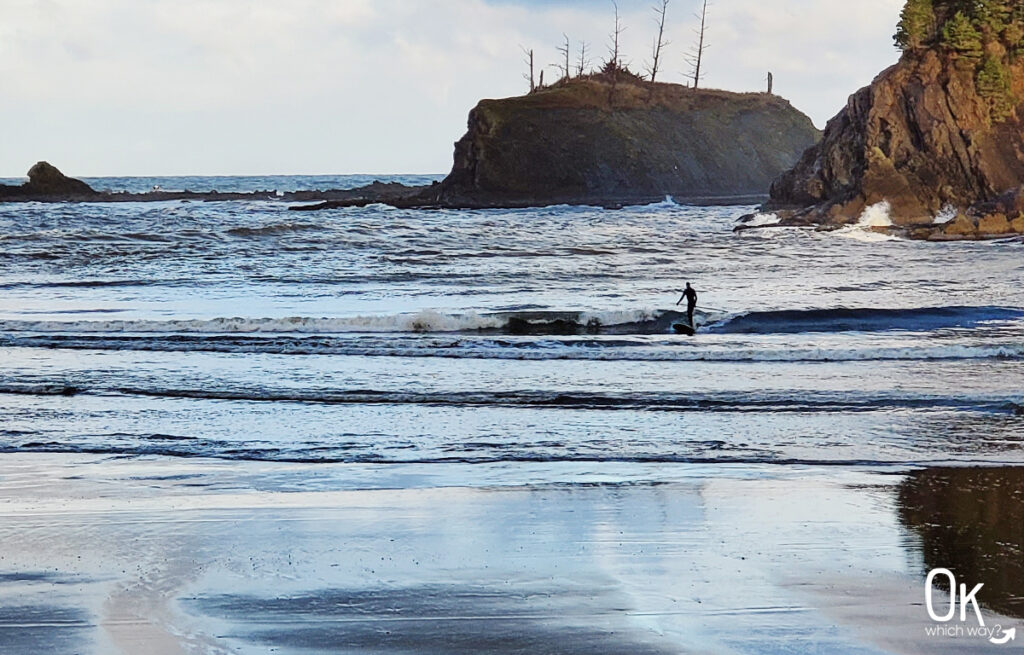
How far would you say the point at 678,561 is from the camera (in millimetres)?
7297

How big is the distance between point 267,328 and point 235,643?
51.9 feet

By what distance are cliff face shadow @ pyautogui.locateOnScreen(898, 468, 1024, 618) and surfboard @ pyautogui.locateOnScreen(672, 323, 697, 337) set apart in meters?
11.4

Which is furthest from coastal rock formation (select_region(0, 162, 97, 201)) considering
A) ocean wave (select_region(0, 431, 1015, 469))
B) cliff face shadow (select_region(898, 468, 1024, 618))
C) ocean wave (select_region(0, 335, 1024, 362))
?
cliff face shadow (select_region(898, 468, 1024, 618))

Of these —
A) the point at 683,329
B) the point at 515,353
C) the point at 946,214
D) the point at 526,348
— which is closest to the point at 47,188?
the point at 946,214

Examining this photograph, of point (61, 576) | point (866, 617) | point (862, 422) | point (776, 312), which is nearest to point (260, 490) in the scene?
point (61, 576)

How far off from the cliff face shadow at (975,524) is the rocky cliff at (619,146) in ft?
203

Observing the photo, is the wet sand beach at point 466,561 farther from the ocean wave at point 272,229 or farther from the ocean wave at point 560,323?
the ocean wave at point 272,229

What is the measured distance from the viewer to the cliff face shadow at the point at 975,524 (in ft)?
22.2

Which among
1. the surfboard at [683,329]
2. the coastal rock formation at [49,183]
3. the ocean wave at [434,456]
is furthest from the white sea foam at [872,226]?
the coastal rock formation at [49,183]

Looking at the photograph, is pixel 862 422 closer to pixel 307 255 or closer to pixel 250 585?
pixel 250 585

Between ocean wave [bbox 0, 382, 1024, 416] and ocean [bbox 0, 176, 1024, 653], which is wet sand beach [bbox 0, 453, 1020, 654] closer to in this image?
ocean [bbox 0, 176, 1024, 653]

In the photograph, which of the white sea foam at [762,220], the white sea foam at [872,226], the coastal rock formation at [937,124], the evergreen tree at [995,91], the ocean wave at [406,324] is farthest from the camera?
the white sea foam at [762,220]

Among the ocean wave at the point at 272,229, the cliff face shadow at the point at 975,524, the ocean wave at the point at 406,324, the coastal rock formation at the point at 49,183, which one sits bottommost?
the ocean wave at the point at 406,324

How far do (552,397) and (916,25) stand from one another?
135ft
